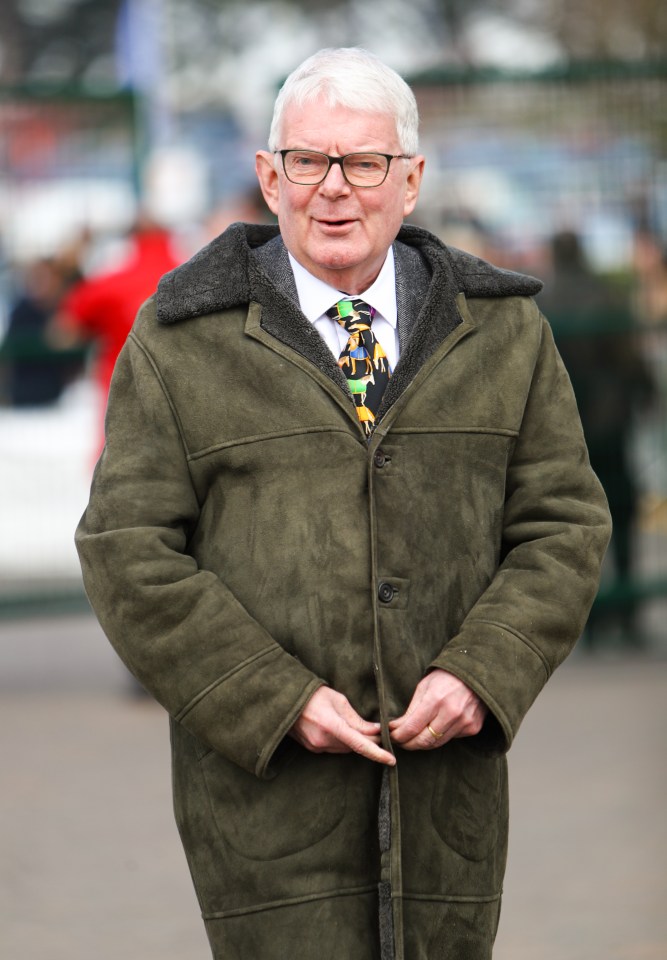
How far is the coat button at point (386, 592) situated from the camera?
297 cm

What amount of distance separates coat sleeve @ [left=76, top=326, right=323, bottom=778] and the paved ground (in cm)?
202

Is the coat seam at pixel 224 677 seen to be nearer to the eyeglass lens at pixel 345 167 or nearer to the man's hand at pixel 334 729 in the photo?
the man's hand at pixel 334 729

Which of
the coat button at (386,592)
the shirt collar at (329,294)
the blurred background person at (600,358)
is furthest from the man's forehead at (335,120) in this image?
the blurred background person at (600,358)

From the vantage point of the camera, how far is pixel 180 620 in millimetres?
2918

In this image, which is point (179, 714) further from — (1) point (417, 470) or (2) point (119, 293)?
(2) point (119, 293)

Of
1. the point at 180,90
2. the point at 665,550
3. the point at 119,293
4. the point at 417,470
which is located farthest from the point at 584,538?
the point at 180,90

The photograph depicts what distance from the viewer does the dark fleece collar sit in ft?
9.96

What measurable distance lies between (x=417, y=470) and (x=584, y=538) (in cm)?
32

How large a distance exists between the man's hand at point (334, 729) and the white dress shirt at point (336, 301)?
0.61 m

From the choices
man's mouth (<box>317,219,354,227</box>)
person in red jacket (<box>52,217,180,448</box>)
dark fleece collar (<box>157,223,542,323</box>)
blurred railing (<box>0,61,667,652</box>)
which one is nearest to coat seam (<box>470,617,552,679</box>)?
dark fleece collar (<box>157,223,542,323</box>)

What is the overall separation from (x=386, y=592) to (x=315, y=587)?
12cm

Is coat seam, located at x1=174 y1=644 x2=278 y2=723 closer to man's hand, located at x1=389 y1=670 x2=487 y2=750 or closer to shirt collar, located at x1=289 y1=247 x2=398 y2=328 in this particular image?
man's hand, located at x1=389 y1=670 x2=487 y2=750

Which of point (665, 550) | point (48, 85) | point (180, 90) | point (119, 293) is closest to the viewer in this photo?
point (119, 293)

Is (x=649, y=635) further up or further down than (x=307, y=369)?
further down
